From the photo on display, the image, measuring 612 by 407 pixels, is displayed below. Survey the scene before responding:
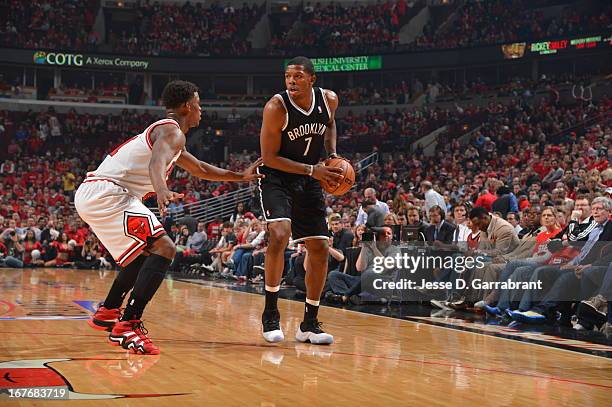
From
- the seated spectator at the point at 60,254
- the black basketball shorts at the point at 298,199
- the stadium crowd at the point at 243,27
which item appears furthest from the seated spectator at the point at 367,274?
the stadium crowd at the point at 243,27

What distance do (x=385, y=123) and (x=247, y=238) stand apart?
16314 mm

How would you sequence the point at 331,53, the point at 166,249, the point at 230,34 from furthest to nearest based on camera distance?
the point at 230,34
the point at 331,53
the point at 166,249

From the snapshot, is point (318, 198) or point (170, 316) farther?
point (170, 316)

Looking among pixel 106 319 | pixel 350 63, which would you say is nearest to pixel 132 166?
pixel 106 319

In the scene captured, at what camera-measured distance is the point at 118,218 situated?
16.6 ft

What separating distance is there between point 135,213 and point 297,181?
133 centimetres

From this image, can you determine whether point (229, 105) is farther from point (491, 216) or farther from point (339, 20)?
point (491, 216)

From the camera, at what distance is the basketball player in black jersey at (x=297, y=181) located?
5.60 meters

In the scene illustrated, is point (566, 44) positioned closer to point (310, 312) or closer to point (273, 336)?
point (310, 312)

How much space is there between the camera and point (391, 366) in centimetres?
448

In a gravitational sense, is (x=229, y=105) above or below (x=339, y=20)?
below

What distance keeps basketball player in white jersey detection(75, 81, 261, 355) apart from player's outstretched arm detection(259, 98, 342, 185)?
0.58m

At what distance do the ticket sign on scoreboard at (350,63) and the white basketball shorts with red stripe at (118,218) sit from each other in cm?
2805

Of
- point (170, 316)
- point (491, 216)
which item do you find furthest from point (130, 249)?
point (491, 216)
